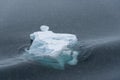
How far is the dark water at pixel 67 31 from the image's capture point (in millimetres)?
1429

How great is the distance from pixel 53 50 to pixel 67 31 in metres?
0.38

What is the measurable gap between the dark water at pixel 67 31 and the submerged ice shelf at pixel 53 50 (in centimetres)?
4

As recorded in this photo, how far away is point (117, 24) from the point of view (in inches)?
74.4

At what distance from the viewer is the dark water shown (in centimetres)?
143

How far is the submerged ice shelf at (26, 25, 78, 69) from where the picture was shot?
4.71ft

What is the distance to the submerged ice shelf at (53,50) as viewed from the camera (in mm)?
1437

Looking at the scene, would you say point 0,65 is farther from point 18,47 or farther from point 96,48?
point 96,48

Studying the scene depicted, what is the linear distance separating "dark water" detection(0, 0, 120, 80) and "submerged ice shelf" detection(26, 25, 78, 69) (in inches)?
1.5

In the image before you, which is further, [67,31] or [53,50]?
[67,31]

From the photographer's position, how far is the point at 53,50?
4.77ft

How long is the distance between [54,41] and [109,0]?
0.80 meters

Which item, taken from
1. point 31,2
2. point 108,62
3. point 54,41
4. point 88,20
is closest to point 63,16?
point 88,20

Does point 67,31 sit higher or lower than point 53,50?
higher

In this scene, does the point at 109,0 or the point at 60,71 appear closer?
the point at 60,71
